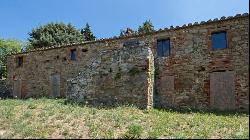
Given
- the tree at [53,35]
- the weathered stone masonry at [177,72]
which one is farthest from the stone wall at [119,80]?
the tree at [53,35]

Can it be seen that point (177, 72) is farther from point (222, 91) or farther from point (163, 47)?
point (222, 91)

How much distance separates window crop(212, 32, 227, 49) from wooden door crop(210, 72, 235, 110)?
140 cm

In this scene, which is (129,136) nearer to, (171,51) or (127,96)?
(127,96)

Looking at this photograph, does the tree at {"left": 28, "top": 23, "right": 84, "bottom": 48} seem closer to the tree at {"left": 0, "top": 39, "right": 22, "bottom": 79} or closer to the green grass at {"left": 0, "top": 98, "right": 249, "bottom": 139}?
the tree at {"left": 0, "top": 39, "right": 22, "bottom": 79}

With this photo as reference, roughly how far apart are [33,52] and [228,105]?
14527 millimetres

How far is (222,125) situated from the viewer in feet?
38.8

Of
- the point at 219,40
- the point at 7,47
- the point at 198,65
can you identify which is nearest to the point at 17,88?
the point at 198,65

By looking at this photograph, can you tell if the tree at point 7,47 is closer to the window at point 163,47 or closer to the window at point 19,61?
the window at point 19,61

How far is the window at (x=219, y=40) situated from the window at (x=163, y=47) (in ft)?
8.46

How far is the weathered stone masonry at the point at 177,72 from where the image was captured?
641 inches

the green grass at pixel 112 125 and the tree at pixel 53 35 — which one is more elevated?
the tree at pixel 53 35

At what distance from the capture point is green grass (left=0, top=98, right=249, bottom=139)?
10.9 m

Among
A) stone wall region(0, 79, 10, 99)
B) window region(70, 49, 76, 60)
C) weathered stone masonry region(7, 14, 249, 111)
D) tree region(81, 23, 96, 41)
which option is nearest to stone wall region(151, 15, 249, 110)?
weathered stone masonry region(7, 14, 249, 111)

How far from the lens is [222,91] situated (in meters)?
17.3
